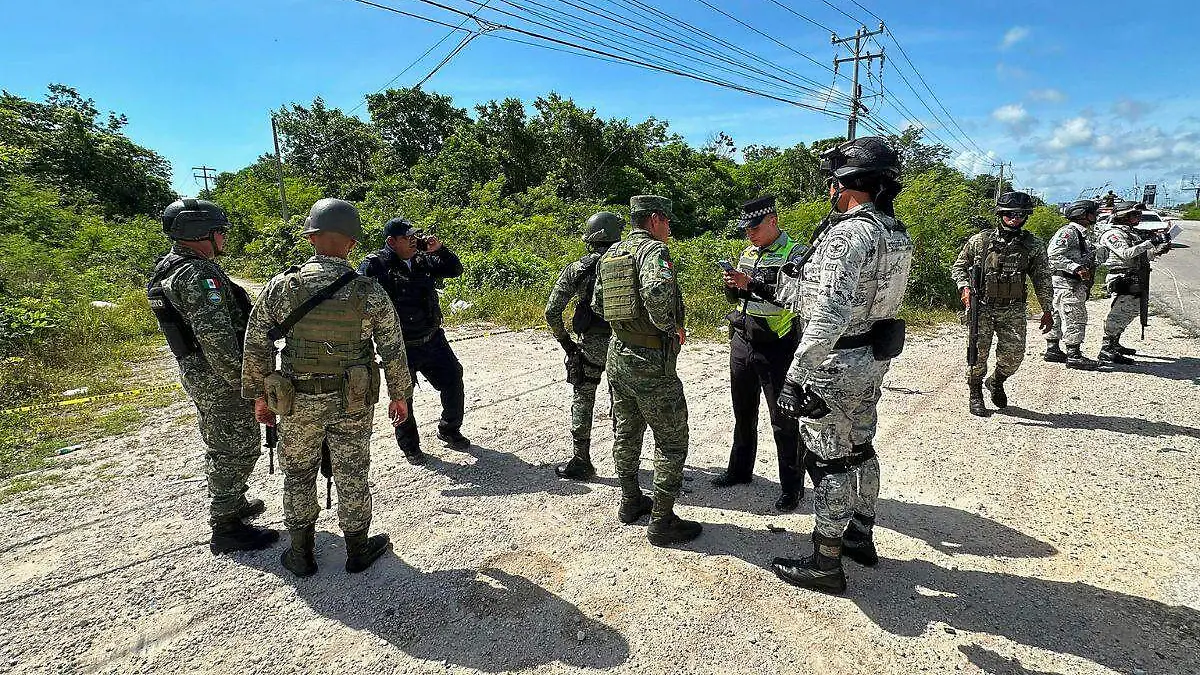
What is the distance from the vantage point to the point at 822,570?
2750 mm

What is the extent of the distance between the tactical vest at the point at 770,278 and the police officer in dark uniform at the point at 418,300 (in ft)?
7.11

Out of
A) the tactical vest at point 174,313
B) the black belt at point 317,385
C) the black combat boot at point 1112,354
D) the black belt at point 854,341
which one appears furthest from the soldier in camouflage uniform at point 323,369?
the black combat boot at point 1112,354

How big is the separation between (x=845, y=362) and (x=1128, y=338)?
823 cm

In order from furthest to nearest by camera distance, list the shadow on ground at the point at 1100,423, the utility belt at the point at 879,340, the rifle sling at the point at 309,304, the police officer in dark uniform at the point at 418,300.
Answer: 1. the shadow on ground at the point at 1100,423
2. the police officer in dark uniform at the point at 418,300
3. the rifle sling at the point at 309,304
4. the utility belt at the point at 879,340

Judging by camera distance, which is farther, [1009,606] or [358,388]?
[358,388]

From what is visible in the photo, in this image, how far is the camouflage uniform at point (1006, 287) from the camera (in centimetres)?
500

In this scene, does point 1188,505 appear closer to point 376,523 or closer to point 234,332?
point 376,523

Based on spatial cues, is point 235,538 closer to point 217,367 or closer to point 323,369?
point 217,367

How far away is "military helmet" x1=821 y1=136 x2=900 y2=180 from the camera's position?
251cm

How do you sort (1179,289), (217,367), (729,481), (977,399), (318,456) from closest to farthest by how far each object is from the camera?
(318,456), (217,367), (729,481), (977,399), (1179,289)

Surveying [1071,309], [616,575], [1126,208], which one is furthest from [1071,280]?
[616,575]

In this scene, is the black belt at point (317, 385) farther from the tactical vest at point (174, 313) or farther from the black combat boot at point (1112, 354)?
the black combat boot at point (1112, 354)

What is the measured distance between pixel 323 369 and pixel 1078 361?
8.11 metres

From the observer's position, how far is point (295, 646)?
8.35 feet
